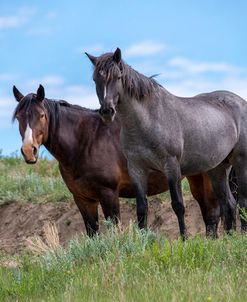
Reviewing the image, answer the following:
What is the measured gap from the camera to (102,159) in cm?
1091

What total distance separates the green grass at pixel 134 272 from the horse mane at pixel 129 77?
1871 mm

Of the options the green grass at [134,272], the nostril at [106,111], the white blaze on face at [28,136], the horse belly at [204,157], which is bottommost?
the green grass at [134,272]

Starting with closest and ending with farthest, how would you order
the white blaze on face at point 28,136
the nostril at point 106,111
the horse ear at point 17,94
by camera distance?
the nostril at point 106,111 → the white blaze on face at point 28,136 → the horse ear at point 17,94

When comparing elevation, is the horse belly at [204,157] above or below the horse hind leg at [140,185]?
above

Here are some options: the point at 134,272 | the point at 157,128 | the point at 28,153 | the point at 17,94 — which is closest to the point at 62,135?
the point at 17,94

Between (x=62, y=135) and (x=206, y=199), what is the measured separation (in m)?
2.46

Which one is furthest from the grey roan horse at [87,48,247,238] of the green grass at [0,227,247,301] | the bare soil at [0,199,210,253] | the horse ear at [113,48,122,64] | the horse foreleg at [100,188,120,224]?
the bare soil at [0,199,210,253]

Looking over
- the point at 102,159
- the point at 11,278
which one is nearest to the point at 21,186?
the point at 102,159

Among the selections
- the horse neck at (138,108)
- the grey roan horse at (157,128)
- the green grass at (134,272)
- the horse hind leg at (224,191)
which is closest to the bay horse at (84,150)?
the horse hind leg at (224,191)

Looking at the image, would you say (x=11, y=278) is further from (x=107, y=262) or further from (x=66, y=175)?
(x=66, y=175)

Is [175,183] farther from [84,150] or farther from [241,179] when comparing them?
[241,179]

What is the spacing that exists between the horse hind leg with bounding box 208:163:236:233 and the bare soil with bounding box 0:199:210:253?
90 centimetres

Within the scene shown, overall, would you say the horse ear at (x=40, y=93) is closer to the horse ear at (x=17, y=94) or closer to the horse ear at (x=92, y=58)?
the horse ear at (x=17, y=94)

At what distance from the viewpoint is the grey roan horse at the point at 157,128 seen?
9281 millimetres
